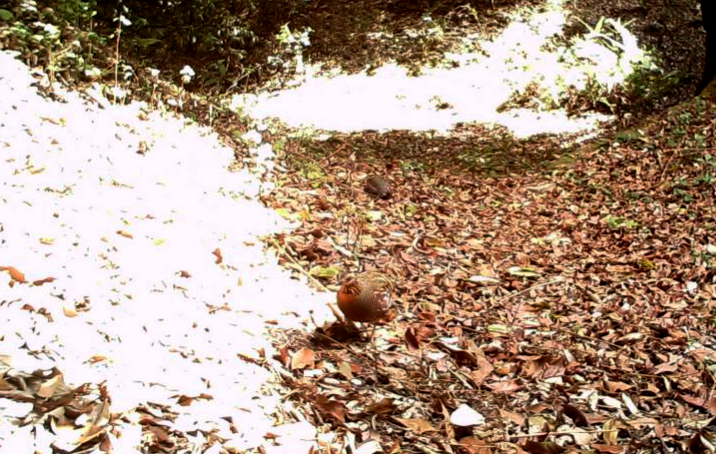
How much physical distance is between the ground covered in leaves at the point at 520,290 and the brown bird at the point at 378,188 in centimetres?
11

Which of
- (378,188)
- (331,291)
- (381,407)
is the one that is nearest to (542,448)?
(381,407)

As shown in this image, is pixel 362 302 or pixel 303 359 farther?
pixel 362 302

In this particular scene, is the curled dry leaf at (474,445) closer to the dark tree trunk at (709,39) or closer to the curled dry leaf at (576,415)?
the curled dry leaf at (576,415)

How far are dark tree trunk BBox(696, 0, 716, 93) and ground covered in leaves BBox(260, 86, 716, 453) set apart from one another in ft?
3.08

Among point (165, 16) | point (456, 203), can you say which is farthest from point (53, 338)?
point (165, 16)

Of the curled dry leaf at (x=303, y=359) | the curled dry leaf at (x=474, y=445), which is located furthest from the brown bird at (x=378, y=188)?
the curled dry leaf at (x=474, y=445)

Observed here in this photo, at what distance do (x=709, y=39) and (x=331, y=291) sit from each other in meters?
5.66

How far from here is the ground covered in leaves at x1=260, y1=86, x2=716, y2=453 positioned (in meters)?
2.72

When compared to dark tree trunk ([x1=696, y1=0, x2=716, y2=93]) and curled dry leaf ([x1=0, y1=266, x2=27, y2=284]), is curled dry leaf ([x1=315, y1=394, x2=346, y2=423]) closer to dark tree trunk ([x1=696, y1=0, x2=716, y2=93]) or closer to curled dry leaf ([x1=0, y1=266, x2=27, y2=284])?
curled dry leaf ([x1=0, y1=266, x2=27, y2=284])

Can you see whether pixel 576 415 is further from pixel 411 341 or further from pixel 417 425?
pixel 411 341

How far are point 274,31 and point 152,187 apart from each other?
19.7 ft

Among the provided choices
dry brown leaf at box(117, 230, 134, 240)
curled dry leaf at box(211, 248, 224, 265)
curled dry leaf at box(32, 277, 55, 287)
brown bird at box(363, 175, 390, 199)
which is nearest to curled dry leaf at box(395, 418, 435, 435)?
curled dry leaf at box(211, 248, 224, 265)

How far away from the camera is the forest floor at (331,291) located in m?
2.34

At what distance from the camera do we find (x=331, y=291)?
12.1 ft
